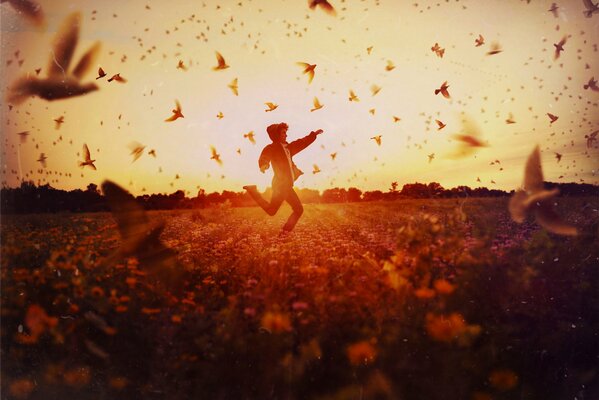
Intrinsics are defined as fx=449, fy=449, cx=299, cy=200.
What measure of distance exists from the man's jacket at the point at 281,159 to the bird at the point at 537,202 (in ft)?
9.50

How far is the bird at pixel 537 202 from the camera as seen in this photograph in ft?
19.2

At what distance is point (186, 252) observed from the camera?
17.7 feet

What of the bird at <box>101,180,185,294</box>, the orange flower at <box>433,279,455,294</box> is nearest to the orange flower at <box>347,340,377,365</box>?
the orange flower at <box>433,279,455,294</box>

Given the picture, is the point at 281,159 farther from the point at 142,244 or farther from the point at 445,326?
the point at 445,326

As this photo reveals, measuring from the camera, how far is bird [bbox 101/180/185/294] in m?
4.54

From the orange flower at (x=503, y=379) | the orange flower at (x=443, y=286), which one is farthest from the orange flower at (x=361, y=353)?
the orange flower at (x=443, y=286)

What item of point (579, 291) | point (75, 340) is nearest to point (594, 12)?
point (579, 291)

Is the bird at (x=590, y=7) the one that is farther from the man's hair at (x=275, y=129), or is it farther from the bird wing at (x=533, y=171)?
the man's hair at (x=275, y=129)

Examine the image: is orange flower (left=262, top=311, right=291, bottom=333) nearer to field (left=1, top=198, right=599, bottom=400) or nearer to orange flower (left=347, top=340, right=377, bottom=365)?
field (left=1, top=198, right=599, bottom=400)

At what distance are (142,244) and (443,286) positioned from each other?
11.5ft

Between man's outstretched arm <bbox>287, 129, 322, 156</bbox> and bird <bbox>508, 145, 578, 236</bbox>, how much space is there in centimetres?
274

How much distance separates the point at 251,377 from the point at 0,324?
2.39 meters

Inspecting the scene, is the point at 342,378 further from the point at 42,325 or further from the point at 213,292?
the point at 42,325

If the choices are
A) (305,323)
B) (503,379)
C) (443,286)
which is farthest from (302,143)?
(503,379)
